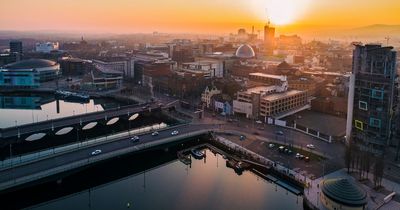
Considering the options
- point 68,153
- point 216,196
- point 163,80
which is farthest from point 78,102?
point 216,196

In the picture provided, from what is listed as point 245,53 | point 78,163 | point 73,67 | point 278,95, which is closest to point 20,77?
point 73,67

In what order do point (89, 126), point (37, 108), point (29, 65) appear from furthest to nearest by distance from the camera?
1. point (29, 65)
2. point (37, 108)
3. point (89, 126)

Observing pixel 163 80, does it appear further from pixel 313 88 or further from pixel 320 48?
pixel 320 48

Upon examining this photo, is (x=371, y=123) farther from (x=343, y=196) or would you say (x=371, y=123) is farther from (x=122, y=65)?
(x=122, y=65)

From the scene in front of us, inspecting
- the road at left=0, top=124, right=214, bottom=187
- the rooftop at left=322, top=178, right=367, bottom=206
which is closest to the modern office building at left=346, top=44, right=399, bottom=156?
the rooftop at left=322, top=178, right=367, bottom=206

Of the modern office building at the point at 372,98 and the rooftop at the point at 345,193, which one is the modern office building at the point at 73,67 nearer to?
the modern office building at the point at 372,98
